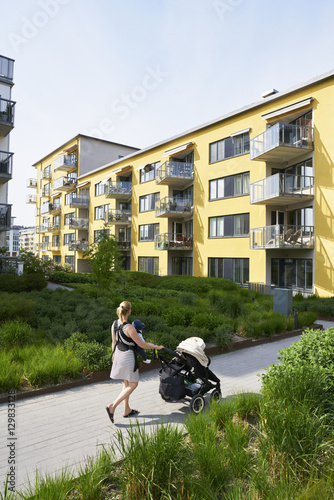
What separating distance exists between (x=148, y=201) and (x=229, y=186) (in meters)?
12.3

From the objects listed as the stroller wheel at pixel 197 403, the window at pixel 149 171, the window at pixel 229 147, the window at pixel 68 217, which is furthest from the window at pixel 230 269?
the window at pixel 68 217

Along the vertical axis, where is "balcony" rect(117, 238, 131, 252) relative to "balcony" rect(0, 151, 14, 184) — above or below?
below

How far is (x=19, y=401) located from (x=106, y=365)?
5.80 ft

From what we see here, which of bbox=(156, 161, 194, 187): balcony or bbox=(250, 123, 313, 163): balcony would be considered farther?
bbox=(156, 161, 194, 187): balcony

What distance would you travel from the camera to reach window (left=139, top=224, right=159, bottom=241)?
115 ft

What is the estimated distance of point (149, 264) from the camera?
35.4m

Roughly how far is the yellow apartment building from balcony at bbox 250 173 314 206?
61 mm

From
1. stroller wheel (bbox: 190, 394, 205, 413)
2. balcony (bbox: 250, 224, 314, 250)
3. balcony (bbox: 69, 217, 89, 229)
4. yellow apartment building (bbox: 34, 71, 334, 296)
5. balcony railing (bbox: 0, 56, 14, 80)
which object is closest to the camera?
stroller wheel (bbox: 190, 394, 205, 413)

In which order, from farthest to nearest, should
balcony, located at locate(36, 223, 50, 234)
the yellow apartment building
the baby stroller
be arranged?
balcony, located at locate(36, 223, 50, 234)
the yellow apartment building
the baby stroller

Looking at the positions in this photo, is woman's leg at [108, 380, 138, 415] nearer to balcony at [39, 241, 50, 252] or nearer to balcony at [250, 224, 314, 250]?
balcony at [250, 224, 314, 250]

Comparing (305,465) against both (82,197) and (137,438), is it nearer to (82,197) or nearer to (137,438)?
(137,438)

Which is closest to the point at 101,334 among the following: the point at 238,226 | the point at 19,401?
the point at 19,401

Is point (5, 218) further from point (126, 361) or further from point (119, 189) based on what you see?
point (126, 361)

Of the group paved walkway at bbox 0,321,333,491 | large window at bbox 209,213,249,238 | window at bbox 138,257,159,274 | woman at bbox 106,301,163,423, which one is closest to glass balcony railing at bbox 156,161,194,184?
large window at bbox 209,213,249,238
